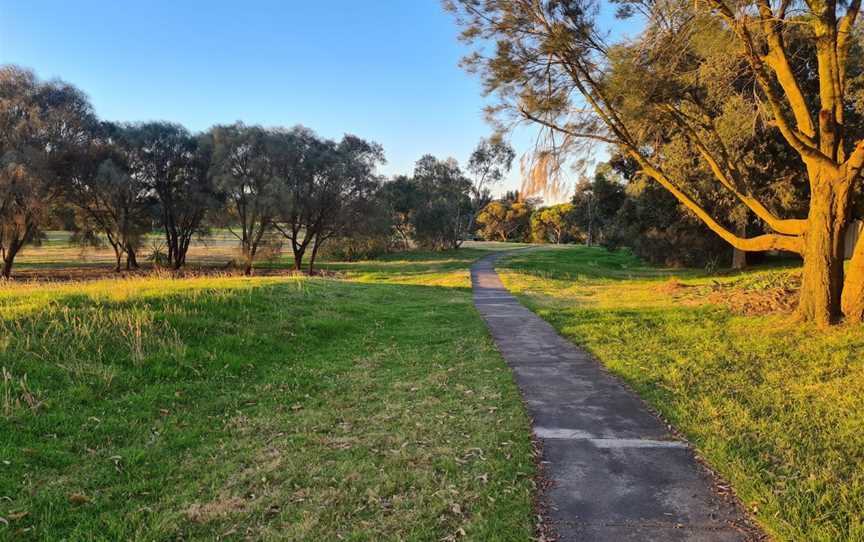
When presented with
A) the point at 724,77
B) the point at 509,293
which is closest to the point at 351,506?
the point at 724,77

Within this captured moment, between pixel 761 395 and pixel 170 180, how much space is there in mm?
32658

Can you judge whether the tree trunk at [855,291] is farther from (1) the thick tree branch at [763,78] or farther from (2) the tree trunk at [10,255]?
(2) the tree trunk at [10,255]

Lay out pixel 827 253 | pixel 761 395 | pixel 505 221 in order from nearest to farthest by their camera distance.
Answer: pixel 761 395, pixel 827 253, pixel 505 221

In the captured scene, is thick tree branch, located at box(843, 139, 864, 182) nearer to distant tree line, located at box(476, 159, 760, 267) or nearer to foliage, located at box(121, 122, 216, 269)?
distant tree line, located at box(476, 159, 760, 267)

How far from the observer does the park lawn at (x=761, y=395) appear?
124 inches

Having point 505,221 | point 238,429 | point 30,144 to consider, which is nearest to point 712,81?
point 238,429

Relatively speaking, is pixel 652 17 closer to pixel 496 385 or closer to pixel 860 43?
pixel 860 43

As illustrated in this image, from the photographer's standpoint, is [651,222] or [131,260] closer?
[651,222]

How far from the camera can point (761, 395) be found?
519 centimetres

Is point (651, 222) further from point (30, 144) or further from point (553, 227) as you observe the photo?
point (553, 227)

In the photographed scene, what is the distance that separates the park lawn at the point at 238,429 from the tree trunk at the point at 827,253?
5568 mm

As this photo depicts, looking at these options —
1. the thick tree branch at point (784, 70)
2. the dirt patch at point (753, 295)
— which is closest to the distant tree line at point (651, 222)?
the dirt patch at point (753, 295)

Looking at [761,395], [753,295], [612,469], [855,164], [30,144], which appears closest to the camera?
[612,469]

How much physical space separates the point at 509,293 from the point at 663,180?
682 centimetres
